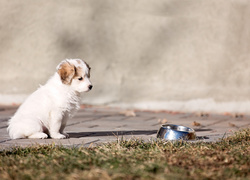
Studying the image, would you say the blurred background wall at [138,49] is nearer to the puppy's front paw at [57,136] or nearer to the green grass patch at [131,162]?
the puppy's front paw at [57,136]

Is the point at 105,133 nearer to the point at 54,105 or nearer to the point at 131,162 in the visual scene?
the point at 54,105

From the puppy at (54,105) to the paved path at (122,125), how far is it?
0.15m

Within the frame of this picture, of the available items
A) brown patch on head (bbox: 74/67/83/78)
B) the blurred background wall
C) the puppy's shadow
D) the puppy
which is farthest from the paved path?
brown patch on head (bbox: 74/67/83/78)

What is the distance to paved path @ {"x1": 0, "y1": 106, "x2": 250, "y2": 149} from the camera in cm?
560

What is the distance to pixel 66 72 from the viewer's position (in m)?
5.62

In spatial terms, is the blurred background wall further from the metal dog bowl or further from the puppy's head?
the puppy's head

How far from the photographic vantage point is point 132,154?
4230 millimetres

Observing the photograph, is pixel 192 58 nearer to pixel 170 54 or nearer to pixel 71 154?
pixel 170 54

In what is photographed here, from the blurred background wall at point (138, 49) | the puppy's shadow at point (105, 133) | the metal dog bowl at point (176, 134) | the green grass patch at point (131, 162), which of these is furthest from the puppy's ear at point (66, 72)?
the blurred background wall at point (138, 49)

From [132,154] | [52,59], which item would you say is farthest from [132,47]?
[132,154]

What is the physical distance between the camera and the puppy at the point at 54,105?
5.58 m

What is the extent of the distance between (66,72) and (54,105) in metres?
0.40

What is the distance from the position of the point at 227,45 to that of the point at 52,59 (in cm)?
351

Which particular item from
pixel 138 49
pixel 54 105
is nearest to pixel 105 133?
pixel 54 105
